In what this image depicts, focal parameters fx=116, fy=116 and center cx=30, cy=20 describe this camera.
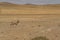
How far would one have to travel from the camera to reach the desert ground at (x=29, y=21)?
2.32 feet

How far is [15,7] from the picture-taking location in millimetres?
728

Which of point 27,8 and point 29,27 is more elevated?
point 27,8

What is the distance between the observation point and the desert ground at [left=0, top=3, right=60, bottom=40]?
27.9 inches

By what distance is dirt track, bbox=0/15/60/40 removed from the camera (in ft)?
2.30

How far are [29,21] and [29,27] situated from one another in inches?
1.6

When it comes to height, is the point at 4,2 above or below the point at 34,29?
above

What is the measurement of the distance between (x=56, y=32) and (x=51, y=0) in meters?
0.20

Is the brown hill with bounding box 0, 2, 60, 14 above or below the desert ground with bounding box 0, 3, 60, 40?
above

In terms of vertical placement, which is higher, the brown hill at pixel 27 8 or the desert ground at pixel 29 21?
the brown hill at pixel 27 8

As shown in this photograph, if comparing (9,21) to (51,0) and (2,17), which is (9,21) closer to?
(2,17)

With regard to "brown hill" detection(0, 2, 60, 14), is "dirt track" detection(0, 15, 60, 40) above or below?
below

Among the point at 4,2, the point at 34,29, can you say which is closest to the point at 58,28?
the point at 34,29

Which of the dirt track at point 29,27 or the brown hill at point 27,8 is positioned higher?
the brown hill at point 27,8

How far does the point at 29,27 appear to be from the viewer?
73 centimetres
